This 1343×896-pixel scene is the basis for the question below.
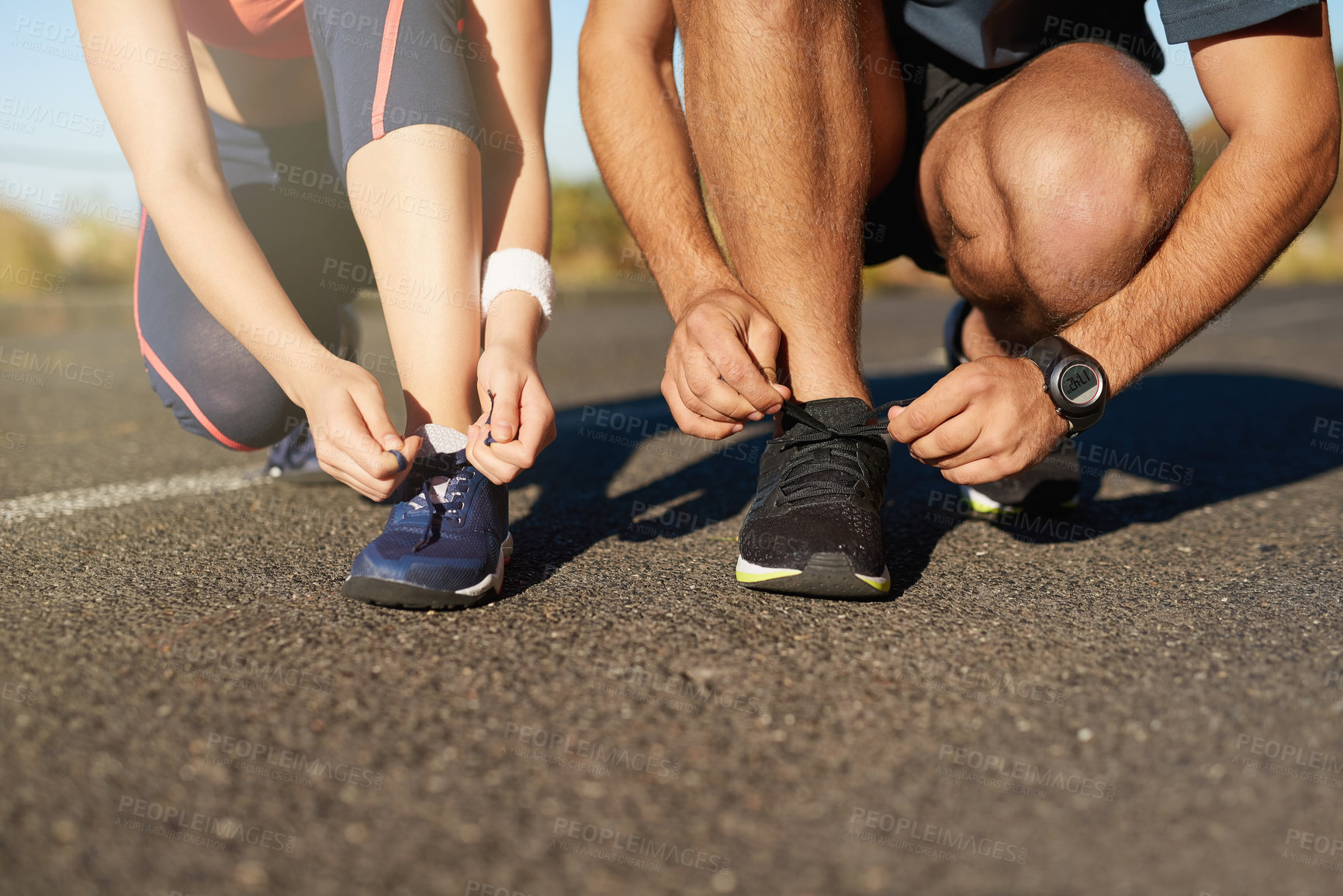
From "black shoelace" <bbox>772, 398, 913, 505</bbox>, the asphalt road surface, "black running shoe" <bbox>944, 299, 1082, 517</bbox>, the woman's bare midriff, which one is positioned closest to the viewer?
the asphalt road surface

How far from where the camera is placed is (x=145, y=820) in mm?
810

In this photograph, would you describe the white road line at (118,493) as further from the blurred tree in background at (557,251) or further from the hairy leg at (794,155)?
the blurred tree in background at (557,251)

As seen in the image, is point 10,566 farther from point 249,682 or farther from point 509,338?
point 509,338

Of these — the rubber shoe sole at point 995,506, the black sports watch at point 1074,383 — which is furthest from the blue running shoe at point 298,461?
the black sports watch at point 1074,383

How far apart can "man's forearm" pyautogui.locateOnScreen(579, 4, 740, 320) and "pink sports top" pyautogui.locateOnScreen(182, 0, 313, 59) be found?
648 mm

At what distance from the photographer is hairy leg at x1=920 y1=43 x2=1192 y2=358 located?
1.56m

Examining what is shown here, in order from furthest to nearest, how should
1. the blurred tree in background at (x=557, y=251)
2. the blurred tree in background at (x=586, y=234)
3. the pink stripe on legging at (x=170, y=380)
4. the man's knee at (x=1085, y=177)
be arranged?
the blurred tree in background at (x=586, y=234)
the blurred tree in background at (x=557, y=251)
the pink stripe on legging at (x=170, y=380)
the man's knee at (x=1085, y=177)

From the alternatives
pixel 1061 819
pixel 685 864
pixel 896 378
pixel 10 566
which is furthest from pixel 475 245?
pixel 896 378

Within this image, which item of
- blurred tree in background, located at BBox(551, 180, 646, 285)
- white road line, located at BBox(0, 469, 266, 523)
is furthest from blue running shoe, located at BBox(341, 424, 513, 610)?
blurred tree in background, located at BBox(551, 180, 646, 285)

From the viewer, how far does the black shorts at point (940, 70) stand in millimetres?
1909

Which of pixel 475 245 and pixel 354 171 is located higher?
pixel 354 171

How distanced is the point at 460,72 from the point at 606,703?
1.10m

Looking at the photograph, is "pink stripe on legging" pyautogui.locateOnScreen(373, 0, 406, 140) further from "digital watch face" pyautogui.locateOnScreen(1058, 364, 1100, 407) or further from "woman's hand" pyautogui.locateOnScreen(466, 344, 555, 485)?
"digital watch face" pyautogui.locateOnScreen(1058, 364, 1100, 407)

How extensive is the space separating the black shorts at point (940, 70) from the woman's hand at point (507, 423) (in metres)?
0.84
